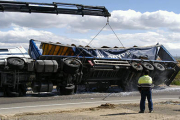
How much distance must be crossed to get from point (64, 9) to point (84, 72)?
3.80m

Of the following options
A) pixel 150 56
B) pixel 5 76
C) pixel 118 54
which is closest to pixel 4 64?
pixel 5 76

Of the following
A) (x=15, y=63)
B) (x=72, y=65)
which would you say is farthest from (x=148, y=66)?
(x=15, y=63)

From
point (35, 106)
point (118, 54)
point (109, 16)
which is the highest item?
point (109, 16)

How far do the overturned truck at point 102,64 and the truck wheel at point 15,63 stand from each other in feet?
4.35

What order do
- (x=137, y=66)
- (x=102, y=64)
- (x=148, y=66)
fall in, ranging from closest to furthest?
(x=102, y=64) → (x=137, y=66) → (x=148, y=66)

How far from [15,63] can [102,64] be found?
508 centimetres

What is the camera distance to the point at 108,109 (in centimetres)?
982

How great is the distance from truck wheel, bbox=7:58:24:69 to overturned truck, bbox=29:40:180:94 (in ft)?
4.35

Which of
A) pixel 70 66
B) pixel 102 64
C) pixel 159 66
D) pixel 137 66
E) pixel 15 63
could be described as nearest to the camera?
pixel 15 63

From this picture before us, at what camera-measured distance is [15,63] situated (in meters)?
13.7

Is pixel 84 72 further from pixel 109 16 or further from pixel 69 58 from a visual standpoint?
pixel 109 16

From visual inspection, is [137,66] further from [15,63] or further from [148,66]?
[15,63]

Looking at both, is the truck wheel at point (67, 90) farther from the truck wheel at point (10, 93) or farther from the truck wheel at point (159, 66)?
the truck wheel at point (159, 66)

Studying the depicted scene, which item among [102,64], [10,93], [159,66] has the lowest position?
[10,93]
